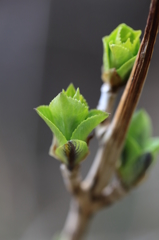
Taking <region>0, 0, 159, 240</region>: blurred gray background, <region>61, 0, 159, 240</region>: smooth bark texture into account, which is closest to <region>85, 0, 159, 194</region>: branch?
<region>61, 0, 159, 240</region>: smooth bark texture

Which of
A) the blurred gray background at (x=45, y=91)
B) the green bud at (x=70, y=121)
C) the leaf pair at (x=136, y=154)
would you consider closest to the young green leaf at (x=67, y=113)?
the green bud at (x=70, y=121)

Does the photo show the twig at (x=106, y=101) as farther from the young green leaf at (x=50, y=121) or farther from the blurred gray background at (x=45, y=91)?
the blurred gray background at (x=45, y=91)

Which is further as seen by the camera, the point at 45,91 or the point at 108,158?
the point at 45,91

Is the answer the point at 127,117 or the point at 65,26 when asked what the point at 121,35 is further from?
the point at 65,26

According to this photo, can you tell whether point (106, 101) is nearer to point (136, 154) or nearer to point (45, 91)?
point (136, 154)

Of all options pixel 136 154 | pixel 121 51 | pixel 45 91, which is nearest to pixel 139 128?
pixel 136 154

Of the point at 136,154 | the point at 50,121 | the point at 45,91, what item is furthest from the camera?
the point at 45,91

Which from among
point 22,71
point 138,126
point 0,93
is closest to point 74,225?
point 138,126
